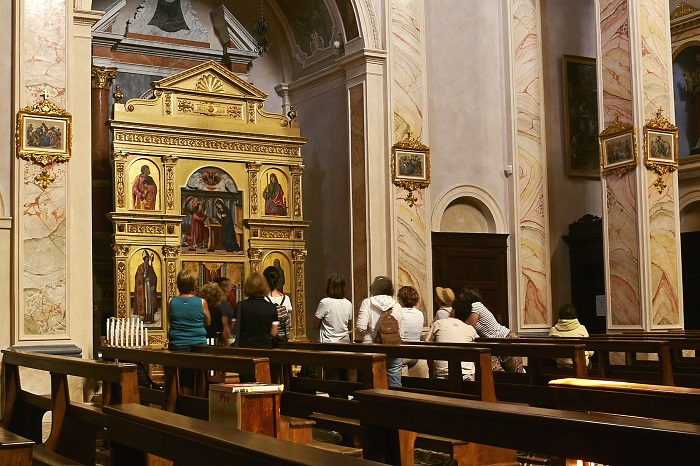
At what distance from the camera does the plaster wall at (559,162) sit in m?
16.2

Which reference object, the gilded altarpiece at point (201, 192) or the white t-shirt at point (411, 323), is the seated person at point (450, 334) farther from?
the gilded altarpiece at point (201, 192)

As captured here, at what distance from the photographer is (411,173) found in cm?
1434

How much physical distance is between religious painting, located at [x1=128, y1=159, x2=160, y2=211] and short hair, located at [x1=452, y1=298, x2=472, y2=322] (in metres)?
5.91

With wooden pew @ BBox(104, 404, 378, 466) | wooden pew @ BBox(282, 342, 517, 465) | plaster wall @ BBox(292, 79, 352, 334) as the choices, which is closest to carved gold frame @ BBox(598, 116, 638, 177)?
plaster wall @ BBox(292, 79, 352, 334)

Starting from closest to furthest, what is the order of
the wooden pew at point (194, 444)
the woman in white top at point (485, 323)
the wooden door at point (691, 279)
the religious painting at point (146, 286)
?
the wooden pew at point (194, 444)
the woman in white top at point (485, 323)
the religious painting at point (146, 286)
the wooden door at point (691, 279)

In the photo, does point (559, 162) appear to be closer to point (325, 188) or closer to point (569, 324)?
point (325, 188)

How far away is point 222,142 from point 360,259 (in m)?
2.78

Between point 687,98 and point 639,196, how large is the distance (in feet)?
15.6

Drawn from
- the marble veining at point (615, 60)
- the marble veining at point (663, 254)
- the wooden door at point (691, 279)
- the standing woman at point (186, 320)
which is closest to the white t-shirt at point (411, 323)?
the standing woman at point (186, 320)

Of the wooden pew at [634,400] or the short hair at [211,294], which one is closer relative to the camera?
the wooden pew at [634,400]

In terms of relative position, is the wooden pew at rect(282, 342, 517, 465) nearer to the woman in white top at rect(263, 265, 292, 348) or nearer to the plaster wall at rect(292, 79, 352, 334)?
the woman in white top at rect(263, 265, 292, 348)

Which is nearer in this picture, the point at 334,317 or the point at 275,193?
the point at 334,317

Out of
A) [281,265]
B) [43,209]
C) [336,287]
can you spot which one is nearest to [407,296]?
[336,287]

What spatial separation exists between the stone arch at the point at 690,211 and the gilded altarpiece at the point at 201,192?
23.6 feet
